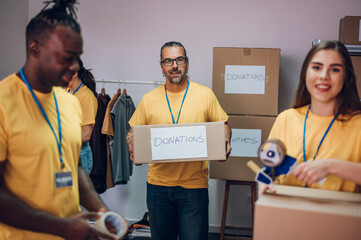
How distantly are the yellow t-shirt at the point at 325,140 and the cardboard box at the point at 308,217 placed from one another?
123 mm

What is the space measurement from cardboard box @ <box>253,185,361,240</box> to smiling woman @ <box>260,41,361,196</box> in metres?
0.15

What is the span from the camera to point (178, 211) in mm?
1878

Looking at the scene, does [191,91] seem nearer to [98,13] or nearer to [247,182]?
[247,182]

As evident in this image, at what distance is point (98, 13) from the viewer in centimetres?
312

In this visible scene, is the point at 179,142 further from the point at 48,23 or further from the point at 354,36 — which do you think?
the point at 354,36

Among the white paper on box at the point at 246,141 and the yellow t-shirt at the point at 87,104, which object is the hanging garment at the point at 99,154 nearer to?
the yellow t-shirt at the point at 87,104

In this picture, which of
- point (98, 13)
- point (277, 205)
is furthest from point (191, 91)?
point (98, 13)

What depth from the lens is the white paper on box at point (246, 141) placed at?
247 cm

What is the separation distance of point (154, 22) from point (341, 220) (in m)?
2.64

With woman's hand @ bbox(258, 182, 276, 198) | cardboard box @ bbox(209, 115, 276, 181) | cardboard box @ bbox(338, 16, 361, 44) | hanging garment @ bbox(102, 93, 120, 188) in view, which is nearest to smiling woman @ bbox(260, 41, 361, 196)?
woman's hand @ bbox(258, 182, 276, 198)

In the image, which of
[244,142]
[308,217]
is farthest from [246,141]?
[308,217]

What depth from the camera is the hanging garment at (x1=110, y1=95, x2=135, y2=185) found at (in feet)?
8.50

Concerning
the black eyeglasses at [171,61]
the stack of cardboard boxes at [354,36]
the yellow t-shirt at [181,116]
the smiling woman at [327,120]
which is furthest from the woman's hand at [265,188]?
the stack of cardboard boxes at [354,36]

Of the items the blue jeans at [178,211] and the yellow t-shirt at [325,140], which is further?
the blue jeans at [178,211]
